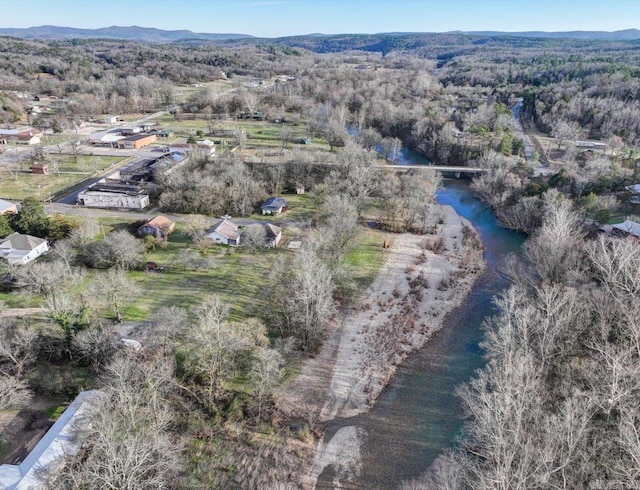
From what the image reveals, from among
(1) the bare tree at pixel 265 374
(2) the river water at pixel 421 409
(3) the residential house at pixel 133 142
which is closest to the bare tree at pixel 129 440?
(1) the bare tree at pixel 265 374

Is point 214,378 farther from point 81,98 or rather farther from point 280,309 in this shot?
point 81,98

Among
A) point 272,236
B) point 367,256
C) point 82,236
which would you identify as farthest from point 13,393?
point 367,256

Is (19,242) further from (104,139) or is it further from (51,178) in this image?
(104,139)

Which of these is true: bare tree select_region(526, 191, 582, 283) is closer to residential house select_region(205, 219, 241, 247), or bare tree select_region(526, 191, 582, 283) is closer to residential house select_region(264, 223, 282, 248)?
residential house select_region(264, 223, 282, 248)

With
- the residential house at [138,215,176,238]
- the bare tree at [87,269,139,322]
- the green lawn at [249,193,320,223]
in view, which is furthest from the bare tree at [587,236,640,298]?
the residential house at [138,215,176,238]

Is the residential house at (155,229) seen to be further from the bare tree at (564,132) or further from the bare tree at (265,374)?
the bare tree at (564,132)

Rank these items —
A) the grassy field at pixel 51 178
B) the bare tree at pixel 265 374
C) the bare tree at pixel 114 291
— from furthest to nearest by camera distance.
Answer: the grassy field at pixel 51 178
the bare tree at pixel 114 291
the bare tree at pixel 265 374
